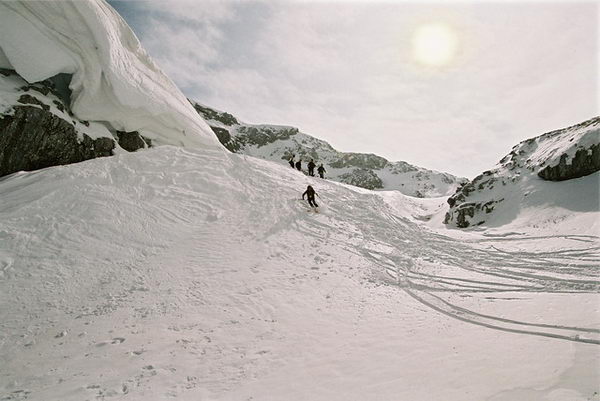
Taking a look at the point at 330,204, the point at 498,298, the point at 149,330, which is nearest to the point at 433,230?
the point at 330,204

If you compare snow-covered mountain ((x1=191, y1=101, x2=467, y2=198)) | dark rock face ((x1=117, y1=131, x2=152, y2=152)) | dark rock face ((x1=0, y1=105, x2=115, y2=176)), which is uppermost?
snow-covered mountain ((x1=191, y1=101, x2=467, y2=198))

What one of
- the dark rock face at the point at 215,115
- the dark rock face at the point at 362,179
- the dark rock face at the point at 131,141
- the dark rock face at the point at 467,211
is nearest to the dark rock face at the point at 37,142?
the dark rock face at the point at 131,141

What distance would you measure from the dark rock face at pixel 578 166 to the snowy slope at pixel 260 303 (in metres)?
6.29

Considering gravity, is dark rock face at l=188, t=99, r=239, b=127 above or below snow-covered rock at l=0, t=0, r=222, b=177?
above

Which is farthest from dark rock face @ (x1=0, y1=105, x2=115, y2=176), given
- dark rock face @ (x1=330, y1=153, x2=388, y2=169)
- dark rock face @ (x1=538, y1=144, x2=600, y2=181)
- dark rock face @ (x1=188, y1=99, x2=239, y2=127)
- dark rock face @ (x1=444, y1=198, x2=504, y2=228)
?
dark rock face @ (x1=330, y1=153, x2=388, y2=169)

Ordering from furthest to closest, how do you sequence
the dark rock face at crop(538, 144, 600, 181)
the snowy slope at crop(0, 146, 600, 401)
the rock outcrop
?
the dark rock face at crop(538, 144, 600, 181) → the rock outcrop → the snowy slope at crop(0, 146, 600, 401)

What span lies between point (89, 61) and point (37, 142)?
6760mm

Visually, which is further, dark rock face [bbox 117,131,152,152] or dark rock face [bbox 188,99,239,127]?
dark rock face [bbox 188,99,239,127]

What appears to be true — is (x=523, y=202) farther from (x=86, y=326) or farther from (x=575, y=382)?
(x=86, y=326)

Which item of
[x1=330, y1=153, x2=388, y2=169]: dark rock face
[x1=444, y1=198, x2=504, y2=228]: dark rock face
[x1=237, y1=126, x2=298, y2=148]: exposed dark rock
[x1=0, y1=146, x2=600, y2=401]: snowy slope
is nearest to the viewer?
[x1=0, y1=146, x2=600, y2=401]: snowy slope

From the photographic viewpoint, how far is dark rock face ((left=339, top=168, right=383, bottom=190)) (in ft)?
370

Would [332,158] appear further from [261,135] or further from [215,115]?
[215,115]

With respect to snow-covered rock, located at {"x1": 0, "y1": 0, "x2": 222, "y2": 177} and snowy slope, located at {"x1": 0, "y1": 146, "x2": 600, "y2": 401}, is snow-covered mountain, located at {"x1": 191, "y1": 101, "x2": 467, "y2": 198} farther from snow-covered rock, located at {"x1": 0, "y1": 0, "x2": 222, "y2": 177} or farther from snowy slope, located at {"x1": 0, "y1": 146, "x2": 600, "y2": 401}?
snowy slope, located at {"x1": 0, "y1": 146, "x2": 600, "y2": 401}

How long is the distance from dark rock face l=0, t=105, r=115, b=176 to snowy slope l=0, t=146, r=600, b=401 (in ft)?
7.66
